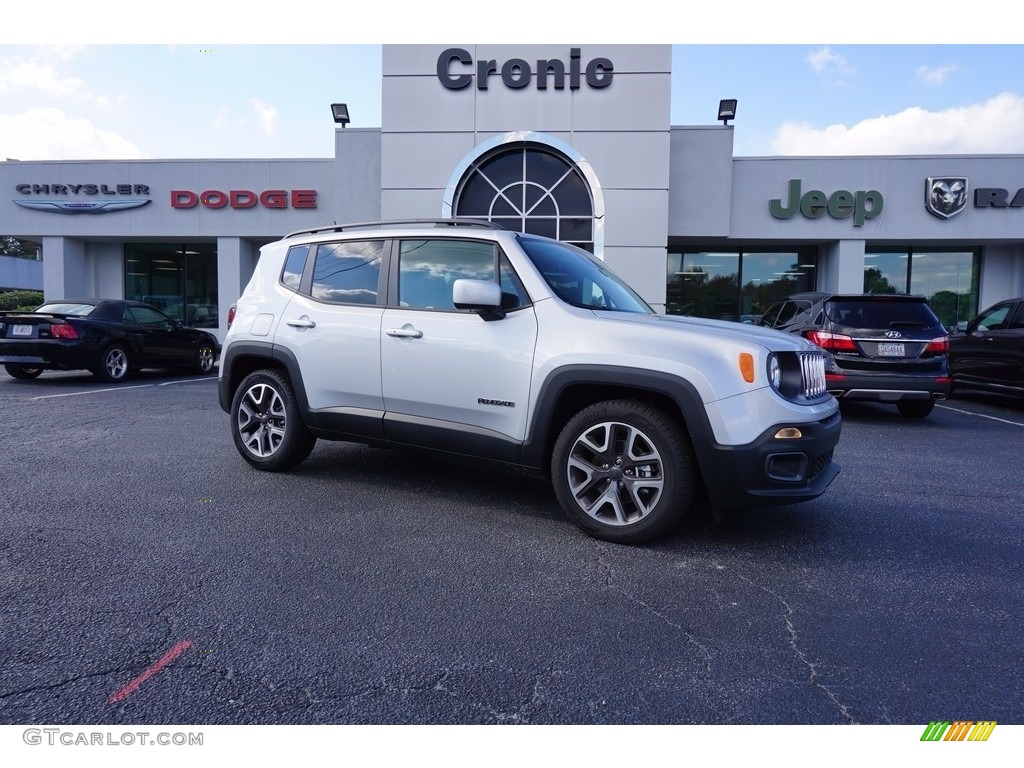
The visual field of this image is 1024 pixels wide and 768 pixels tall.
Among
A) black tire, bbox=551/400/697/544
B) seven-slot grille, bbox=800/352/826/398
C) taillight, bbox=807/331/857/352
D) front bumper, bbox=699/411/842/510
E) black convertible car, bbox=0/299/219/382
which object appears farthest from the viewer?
black convertible car, bbox=0/299/219/382

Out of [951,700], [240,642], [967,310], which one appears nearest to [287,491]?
[240,642]

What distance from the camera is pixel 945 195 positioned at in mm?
17469

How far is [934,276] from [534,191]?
1232 centimetres

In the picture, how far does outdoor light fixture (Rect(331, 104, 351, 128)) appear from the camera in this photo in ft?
59.9

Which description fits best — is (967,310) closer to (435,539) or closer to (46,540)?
(435,539)

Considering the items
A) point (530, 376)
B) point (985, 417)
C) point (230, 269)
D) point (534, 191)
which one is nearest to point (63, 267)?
point (230, 269)

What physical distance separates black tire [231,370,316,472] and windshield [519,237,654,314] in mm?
2145

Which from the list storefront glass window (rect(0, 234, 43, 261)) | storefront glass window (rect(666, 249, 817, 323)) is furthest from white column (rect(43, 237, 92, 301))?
storefront glass window (rect(0, 234, 43, 261))

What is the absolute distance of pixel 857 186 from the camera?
1762cm

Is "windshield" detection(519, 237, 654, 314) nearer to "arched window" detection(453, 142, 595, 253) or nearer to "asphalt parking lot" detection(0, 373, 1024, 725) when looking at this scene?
"asphalt parking lot" detection(0, 373, 1024, 725)

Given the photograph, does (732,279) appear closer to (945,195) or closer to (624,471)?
(945,195)

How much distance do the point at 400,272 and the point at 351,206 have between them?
14.7 metres

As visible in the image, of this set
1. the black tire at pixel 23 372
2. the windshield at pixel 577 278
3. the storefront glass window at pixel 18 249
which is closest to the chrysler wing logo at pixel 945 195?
the windshield at pixel 577 278
